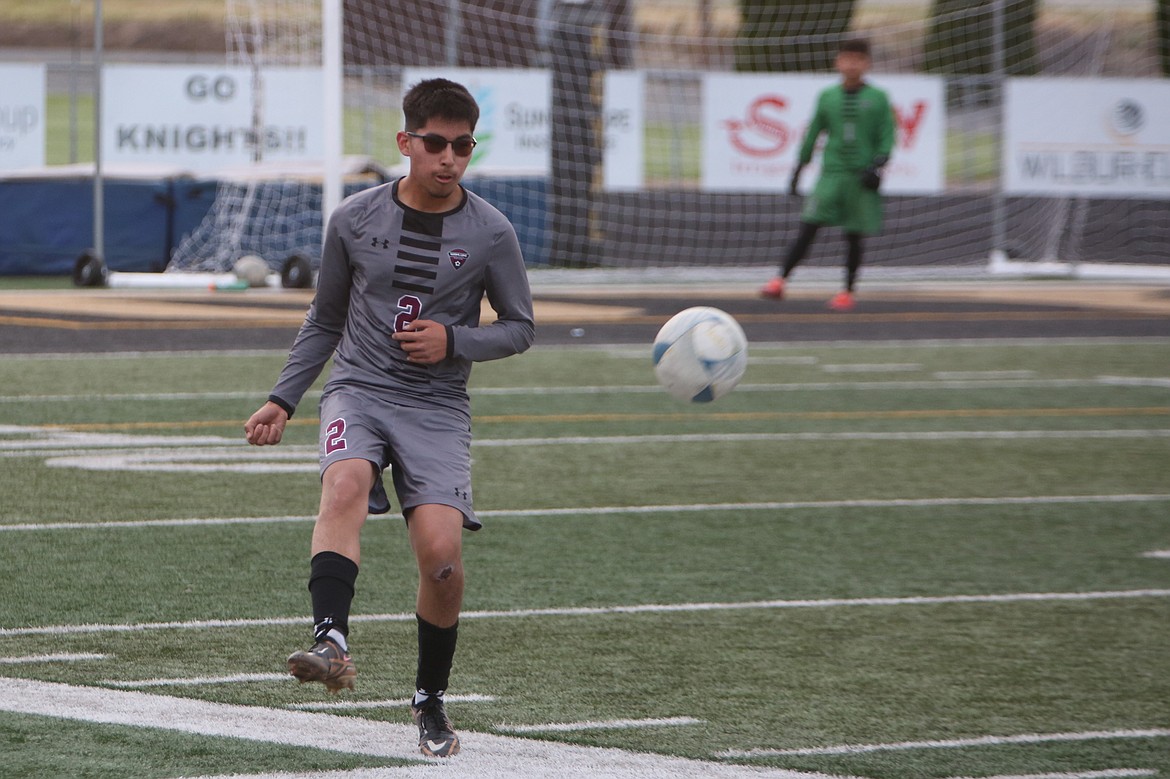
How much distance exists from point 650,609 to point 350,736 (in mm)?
2036

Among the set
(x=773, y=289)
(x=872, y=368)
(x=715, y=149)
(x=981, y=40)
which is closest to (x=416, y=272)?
(x=872, y=368)

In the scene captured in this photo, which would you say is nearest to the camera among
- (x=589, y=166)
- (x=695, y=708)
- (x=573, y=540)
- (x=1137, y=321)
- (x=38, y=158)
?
(x=695, y=708)

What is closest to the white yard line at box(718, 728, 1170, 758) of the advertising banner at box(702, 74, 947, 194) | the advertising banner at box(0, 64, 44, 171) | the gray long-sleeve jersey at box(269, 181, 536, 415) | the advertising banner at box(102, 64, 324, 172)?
the gray long-sleeve jersey at box(269, 181, 536, 415)

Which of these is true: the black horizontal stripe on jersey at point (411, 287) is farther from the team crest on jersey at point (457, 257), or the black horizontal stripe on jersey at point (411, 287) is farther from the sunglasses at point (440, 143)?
the sunglasses at point (440, 143)

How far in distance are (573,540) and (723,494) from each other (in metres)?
1.47

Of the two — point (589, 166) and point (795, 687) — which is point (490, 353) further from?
point (589, 166)

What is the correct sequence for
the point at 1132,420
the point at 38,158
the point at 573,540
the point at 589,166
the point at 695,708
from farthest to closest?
the point at 589,166 → the point at 38,158 → the point at 1132,420 → the point at 573,540 → the point at 695,708

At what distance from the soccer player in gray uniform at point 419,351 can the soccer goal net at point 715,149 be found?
52.5ft

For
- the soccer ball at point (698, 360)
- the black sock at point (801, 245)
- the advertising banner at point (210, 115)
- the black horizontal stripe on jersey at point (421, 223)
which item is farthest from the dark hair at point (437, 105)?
the advertising banner at point (210, 115)

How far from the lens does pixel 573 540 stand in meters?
8.07

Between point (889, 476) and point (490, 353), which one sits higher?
point (490, 353)

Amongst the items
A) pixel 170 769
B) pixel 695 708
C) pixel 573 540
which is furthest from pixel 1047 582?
pixel 170 769

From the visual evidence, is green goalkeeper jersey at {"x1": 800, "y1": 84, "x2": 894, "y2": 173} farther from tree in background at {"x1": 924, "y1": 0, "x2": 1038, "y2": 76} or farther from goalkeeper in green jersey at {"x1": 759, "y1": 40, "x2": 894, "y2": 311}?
tree in background at {"x1": 924, "y1": 0, "x2": 1038, "y2": 76}

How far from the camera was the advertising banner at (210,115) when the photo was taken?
21.9m
